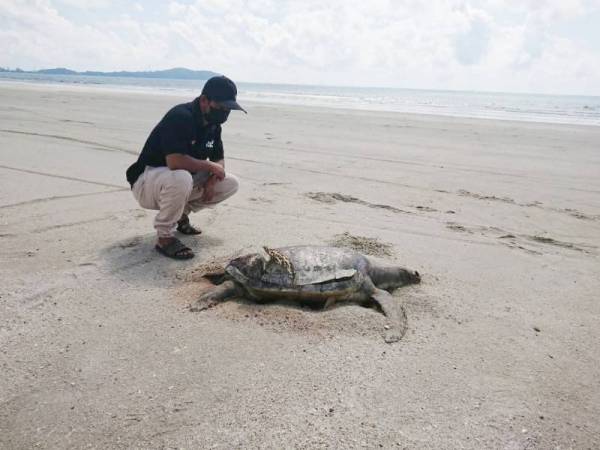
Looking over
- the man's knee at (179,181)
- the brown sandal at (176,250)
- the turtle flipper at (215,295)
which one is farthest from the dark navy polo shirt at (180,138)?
the turtle flipper at (215,295)

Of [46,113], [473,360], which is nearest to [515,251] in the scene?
[473,360]

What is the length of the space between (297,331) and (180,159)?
6.27ft

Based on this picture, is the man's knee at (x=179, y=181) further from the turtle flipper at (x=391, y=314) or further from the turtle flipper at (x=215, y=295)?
the turtle flipper at (x=391, y=314)

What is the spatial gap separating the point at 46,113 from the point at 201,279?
14.0 meters

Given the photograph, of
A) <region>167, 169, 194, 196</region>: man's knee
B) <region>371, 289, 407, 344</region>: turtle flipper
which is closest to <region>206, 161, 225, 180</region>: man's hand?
<region>167, 169, 194, 196</region>: man's knee

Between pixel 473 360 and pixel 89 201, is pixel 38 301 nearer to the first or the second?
pixel 89 201

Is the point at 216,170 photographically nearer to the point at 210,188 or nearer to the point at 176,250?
the point at 210,188

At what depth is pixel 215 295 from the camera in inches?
135

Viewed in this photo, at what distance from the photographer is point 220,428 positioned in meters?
2.19

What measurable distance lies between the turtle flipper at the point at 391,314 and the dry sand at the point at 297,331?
0.07 meters

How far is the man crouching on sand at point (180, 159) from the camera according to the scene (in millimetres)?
3992

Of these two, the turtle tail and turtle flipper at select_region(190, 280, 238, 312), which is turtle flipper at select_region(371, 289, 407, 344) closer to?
the turtle tail

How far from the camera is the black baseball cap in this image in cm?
398

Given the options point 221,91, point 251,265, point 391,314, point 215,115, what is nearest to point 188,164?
point 215,115
